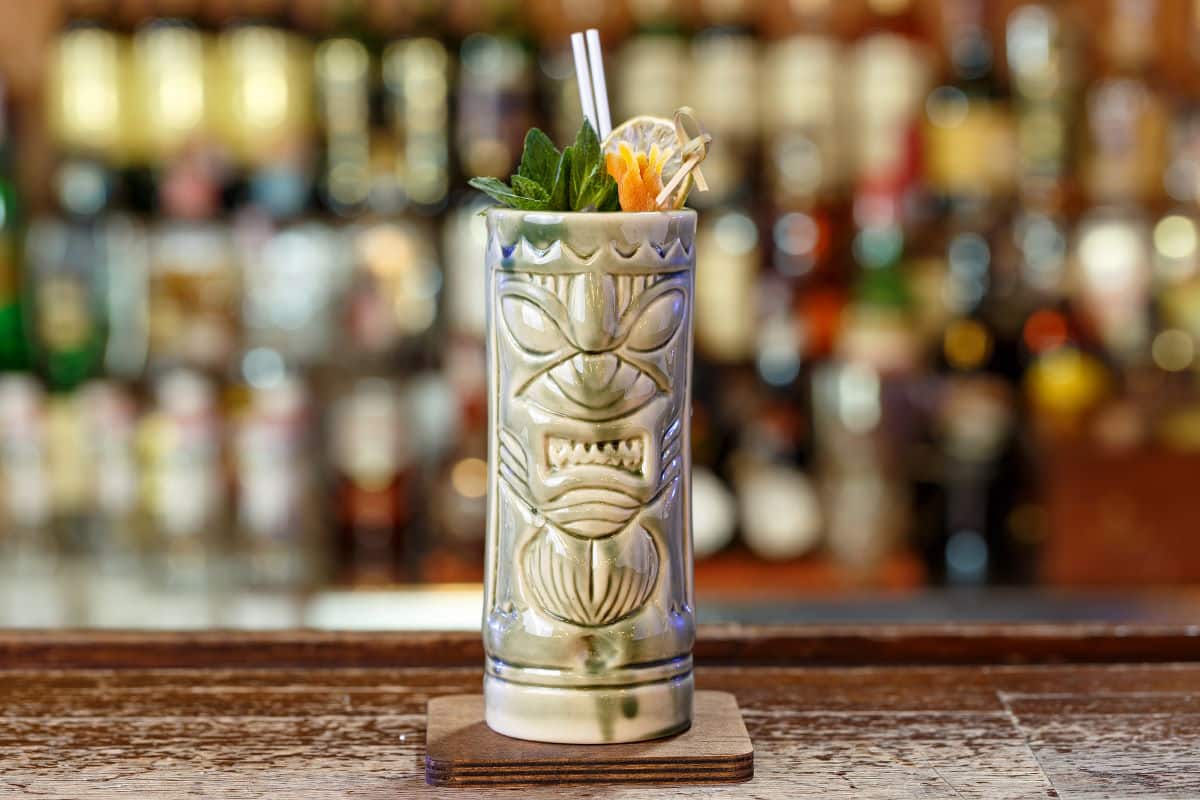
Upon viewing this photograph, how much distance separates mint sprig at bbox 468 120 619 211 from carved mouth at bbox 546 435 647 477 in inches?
4.0

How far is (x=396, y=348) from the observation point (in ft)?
8.39

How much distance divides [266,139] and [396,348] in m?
0.36

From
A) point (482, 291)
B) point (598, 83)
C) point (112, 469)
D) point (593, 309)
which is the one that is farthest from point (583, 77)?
point (112, 469)

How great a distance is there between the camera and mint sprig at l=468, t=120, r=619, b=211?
2.39 feet

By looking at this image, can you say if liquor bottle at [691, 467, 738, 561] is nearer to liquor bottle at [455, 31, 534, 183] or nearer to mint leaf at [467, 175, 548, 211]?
liquor bottle at [455, 31, 534, 183]

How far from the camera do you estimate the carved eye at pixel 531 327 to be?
0.72m

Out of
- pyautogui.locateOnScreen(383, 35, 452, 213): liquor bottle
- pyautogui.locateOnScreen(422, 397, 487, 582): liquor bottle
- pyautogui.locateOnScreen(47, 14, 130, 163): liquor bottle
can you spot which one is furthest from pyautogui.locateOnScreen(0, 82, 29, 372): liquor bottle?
pyautogui.locateOnScreen(422, 397, 487, 582): liquor bottle

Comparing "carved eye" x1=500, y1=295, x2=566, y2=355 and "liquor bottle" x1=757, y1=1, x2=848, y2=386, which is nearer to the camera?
"carved eye" x1=500, y1=295, x2=566, y2=355

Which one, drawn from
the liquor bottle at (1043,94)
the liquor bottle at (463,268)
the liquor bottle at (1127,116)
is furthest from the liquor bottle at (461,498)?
the liquor bottle at (1127,116)

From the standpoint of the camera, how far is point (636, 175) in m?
0.74

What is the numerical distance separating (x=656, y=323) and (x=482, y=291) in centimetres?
173

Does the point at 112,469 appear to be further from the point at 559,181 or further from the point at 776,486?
the point at 559,181

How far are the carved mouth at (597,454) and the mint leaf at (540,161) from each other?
11cm

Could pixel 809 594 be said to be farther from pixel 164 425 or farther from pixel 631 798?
pixel 631 798
